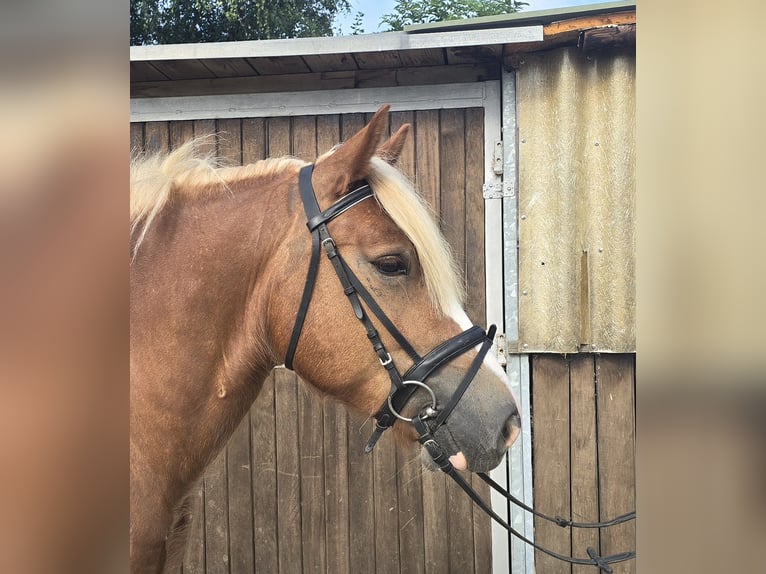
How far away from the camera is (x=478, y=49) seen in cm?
202

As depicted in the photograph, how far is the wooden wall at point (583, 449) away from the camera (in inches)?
82.6

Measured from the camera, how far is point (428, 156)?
221cm

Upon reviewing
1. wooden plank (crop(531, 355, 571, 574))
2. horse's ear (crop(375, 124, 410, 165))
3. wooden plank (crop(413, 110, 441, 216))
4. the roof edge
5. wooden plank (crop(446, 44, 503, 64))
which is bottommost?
wooden plank (crop(531, 355, 571, 574))

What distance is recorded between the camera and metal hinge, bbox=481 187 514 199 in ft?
7.06

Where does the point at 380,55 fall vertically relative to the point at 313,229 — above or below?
above

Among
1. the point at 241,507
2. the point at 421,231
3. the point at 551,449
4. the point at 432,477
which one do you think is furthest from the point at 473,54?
the point at 241,507

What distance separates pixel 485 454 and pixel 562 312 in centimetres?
108

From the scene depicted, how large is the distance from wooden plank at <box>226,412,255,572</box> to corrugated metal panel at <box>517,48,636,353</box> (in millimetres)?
1356

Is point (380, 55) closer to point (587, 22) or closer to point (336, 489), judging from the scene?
point (587, 22)

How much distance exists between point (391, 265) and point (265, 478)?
4.94ft

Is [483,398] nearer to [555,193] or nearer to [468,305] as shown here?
[468,305]

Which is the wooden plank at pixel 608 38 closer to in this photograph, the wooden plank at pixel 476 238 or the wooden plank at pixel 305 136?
the wooden plank at pixel 476 238
